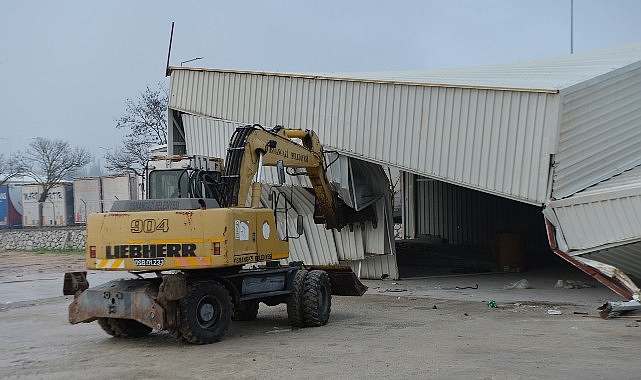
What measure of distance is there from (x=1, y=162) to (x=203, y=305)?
79190mm

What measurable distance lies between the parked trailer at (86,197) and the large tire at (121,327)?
36.3 meters

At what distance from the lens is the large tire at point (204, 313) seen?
11750 millimetres

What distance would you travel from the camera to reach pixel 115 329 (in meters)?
13.0

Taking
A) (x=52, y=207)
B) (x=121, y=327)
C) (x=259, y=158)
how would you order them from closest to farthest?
(x=121, y=327), (x=259, y=158), (x=52, y=207)

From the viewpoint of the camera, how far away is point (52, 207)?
53.0 meters

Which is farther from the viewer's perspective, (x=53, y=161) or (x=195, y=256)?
(x=53, y=161)

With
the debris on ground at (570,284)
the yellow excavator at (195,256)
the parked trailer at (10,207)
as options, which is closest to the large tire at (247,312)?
the yellow excavator at (195,256)

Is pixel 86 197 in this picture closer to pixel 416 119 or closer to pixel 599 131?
pixel 416 119

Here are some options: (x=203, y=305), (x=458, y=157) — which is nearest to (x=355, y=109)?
(x=458, y=157)

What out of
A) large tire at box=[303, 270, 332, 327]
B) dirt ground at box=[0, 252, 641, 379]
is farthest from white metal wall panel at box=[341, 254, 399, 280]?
large tire at box=[303, 270, 332, 327]

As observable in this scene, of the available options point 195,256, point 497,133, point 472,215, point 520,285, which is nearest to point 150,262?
point 195,256

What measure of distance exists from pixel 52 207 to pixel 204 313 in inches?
1737

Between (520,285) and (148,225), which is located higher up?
(148,225)

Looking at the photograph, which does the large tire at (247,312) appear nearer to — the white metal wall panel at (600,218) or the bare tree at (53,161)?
the white metal wall panel at (600,218)
